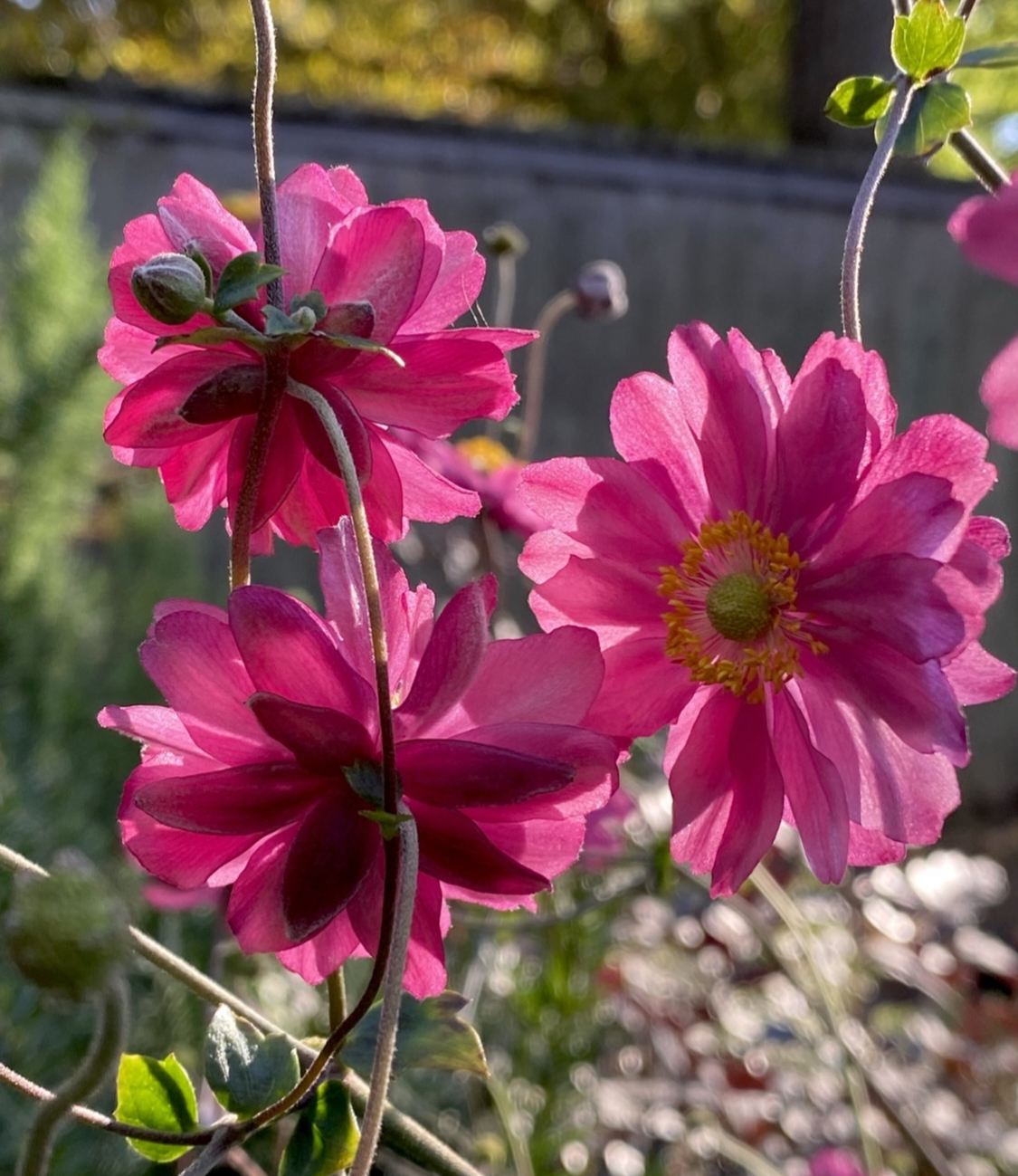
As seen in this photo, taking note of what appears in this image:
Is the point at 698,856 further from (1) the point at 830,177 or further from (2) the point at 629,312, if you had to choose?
(1) the point at 830,177

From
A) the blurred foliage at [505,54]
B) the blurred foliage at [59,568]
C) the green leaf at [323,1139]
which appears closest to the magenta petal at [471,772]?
→ the green leaf at [323,1139]

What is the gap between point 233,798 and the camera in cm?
35

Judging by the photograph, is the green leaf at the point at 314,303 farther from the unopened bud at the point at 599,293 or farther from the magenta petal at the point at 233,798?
the unopened bud at the point at 599,293

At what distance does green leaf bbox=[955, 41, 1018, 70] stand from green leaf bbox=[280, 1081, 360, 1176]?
417 millimetres

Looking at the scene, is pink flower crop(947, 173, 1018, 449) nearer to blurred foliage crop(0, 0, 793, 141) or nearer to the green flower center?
the green flower center

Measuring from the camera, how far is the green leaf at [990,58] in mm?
431

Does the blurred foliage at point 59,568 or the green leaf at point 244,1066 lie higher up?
the green leaf at point 244,1066

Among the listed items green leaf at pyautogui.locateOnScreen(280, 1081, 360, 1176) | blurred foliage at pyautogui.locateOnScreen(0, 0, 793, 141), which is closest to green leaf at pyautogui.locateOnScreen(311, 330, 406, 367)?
green leaf at pyautogui.locateOnScreen(280, 1081, 360, 1176)

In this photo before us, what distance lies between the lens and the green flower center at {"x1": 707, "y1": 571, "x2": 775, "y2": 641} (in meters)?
0.43

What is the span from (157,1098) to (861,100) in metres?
0.43

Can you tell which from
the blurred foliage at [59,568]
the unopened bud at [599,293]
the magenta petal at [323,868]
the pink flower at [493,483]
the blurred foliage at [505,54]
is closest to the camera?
the magenta petal at [323,868]

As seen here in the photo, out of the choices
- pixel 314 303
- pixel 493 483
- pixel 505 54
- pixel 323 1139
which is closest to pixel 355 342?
pixel 314 303

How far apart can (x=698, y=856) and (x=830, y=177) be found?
398cm

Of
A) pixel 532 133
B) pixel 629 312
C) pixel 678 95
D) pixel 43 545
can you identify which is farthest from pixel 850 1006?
pixel 678 95
